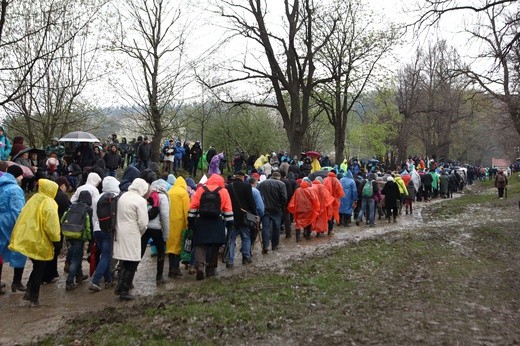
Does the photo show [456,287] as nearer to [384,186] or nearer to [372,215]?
[372,215]

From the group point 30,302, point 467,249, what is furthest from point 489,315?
point 30,302

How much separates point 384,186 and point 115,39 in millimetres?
13406

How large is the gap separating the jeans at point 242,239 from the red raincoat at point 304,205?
123 inches

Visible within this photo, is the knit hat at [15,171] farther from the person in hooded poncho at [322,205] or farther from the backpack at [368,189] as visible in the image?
the backpack at [368,189]

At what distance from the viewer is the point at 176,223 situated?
30.3ft

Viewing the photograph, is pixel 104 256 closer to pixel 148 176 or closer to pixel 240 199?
pixel 148 176

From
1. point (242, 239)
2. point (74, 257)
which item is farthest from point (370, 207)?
point (74, 257)

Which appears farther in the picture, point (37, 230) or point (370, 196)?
point (370, 196)

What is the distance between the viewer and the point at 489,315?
7.07 m

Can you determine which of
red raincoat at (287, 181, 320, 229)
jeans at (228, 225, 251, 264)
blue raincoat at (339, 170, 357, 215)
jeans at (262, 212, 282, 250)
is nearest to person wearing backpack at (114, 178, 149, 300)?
jeans at (228, 225, 251, 264)

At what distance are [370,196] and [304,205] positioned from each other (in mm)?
4068

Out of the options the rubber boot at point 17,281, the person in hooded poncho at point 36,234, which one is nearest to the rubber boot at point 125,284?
the person in hooded poncho at point 36,234

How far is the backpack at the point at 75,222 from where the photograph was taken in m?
8.13

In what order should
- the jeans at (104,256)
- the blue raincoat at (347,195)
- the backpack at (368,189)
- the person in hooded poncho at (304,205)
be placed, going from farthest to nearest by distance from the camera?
the backpack at (368,189), the blue raincoat at (347,195), the person in hooded poncho at (304,205), the jeans at (104,256)
